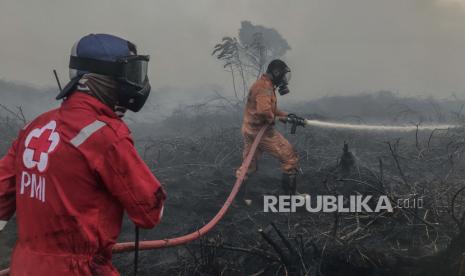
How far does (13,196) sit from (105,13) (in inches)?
524

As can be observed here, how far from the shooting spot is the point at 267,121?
5863 mm

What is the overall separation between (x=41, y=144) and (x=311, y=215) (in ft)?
13.3

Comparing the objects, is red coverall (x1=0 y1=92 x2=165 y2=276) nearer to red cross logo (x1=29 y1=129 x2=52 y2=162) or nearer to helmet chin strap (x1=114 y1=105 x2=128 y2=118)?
red cross logo (x1=29 y1=129 x2=52 y2=162)

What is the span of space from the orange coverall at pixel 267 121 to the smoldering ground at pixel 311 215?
2.11ft

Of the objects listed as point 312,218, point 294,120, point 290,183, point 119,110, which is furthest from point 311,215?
point 119,110

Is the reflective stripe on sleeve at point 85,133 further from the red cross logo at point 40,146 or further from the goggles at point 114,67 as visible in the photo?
the goggles at point 114,67

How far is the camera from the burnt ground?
3807 millimetres

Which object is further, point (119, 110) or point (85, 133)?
point (119, 110)

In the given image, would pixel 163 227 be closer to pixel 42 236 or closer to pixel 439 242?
pixel 439 242

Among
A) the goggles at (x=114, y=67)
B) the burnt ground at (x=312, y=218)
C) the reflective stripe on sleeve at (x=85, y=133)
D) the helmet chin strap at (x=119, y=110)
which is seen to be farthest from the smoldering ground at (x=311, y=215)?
the reflective stripe on sleeve at (x=85, y=133)

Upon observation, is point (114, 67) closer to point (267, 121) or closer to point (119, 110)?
point (119, 110)

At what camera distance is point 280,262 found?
369 centimetres

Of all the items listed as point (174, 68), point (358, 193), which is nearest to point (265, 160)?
point (358, 193)

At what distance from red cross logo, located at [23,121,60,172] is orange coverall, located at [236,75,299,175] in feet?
13.3
